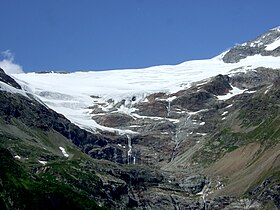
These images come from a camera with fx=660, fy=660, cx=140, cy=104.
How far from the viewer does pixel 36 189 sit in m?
116

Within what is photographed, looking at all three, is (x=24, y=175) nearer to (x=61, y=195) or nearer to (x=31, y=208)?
(x=61, y=195)

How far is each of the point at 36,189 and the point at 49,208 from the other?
5746 mm

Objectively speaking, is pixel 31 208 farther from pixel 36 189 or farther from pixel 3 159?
pixel 3 159

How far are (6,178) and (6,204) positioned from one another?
11.1 meters

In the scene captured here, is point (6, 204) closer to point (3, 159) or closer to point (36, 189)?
point (36, 189)

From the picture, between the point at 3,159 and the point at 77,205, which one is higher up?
the point at 3,159

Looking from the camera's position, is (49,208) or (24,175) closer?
(49,208)

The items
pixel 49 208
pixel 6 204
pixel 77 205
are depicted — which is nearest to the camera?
pixel 6 204

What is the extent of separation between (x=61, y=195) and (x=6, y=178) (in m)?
11.4

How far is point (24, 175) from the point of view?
125875mm

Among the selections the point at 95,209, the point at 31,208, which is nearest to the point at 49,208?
the point at 31,208

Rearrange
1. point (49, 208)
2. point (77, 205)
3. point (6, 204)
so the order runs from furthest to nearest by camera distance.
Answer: point (77, 205), point (49, 208), point (6, 204)

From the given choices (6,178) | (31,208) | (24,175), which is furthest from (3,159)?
(31,208)

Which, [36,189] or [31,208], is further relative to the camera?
[36,189]
